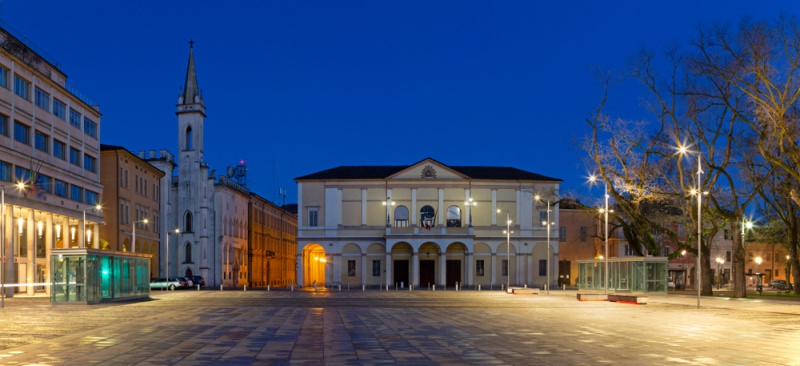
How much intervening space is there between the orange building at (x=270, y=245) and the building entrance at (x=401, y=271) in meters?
27.5

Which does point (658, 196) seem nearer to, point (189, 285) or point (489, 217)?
point (489, 217)

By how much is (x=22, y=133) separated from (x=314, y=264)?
176 ft

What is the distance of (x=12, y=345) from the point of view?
18.7 metres

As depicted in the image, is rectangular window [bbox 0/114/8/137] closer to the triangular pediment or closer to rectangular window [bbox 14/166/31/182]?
rectangular window [bbox 14/166/31/182]

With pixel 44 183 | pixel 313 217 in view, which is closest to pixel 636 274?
pixel 44 183

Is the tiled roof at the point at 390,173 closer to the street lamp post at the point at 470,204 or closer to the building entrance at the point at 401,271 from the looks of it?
the street lamp post at the point at 470,204

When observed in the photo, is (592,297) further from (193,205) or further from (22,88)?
(193,205)

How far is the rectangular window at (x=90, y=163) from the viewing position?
74.2 m

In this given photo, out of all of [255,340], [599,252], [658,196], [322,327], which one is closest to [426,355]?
[255,340]

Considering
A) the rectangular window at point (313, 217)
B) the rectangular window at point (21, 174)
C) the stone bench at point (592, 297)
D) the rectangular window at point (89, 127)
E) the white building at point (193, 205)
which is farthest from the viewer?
the white building at point (193, 205)

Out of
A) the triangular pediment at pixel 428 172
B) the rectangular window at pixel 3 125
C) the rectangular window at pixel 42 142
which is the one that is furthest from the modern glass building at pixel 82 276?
the triangular pediment at pixel 428 172

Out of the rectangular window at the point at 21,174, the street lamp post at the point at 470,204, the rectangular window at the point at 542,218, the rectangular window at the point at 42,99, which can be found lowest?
the rectangular window at the point at 542,218

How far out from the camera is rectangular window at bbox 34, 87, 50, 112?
208 ft

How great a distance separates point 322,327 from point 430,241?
219ft
